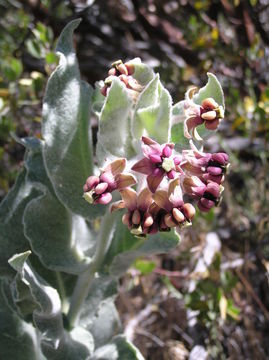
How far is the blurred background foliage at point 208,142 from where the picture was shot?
2.03 meters

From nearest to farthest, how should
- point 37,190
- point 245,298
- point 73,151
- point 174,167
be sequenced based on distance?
point 174,167 → point 73,151 → point 37,190 → point 245,298

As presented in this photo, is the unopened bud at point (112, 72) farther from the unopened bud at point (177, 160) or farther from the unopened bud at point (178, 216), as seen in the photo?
the unopened bud at point (178, 216)

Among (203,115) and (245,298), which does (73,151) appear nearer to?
(203,115)

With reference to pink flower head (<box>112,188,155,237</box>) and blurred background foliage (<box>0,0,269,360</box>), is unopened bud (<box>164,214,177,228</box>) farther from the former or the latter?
blurred background foliage (<box>0,0,269,360</box>)

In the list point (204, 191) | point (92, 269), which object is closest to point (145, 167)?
point (204, 191)

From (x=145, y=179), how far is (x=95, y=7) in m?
2.00

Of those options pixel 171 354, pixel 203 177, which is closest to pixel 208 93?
pixel 203 177

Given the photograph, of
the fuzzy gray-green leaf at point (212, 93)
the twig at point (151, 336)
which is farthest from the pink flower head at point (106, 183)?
the twig at point (151, 336)

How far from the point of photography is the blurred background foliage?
2033mm

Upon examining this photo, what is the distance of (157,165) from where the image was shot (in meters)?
1.00

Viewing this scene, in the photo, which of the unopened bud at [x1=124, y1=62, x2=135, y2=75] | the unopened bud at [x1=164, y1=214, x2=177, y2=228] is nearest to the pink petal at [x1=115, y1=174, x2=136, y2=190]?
Answer: the unopened bud at [x1=164, y1=214, x2=177, y2=228]

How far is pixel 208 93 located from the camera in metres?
1.27

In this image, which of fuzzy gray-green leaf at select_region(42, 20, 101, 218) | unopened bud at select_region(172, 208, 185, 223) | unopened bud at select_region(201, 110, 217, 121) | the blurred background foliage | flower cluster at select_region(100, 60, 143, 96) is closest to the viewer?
unopened bud at select_region(172, 208, 185, 223)

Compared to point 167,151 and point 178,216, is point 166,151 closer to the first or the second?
point 167,151
